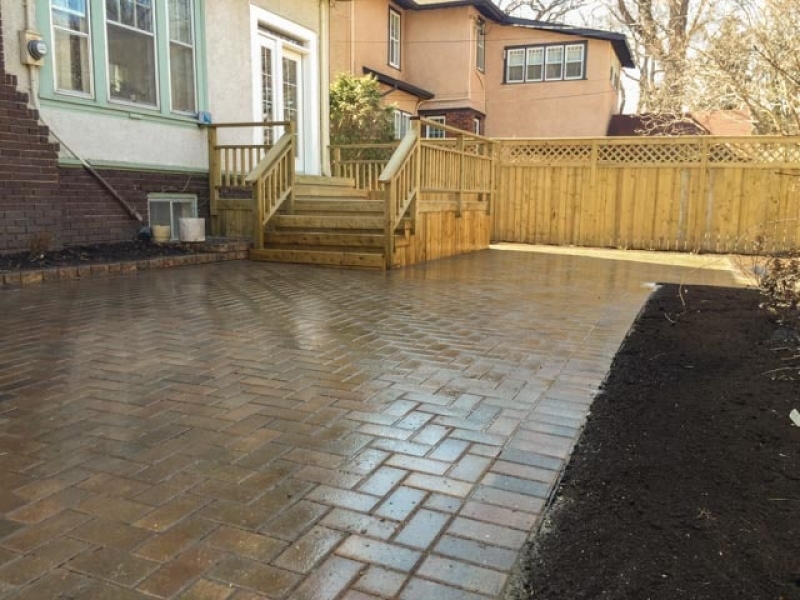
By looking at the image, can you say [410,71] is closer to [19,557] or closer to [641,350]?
[641,350]

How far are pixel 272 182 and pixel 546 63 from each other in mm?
15496

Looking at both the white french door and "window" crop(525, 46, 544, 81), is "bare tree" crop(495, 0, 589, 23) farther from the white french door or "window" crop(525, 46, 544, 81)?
the white french door

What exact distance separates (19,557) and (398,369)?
2.21 m

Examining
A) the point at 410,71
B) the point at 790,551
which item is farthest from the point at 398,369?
the point at 410,71

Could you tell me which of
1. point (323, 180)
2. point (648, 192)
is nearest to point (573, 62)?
point (648, 192)

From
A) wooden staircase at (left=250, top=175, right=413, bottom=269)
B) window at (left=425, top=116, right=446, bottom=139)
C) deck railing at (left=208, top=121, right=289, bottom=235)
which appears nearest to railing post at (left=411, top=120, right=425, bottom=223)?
wooden staircase at (left=250, top=175, right=413, bottom=269)

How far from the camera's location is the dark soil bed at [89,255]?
6762 mm

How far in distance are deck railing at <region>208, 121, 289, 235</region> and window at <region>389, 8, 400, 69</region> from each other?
11.0 metres

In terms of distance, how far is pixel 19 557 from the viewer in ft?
5.86

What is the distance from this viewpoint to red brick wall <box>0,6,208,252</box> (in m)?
6.87

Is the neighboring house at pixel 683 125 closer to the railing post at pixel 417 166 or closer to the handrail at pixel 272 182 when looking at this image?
the railing post at pixel 417 166

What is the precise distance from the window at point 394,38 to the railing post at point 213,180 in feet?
37.9

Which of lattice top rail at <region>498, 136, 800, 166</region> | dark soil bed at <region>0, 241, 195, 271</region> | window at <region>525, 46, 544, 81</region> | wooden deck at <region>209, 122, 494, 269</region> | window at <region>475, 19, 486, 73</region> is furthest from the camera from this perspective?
window at <region>525, 46, 544, 81</region>

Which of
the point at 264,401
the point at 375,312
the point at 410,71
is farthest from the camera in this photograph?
the point at 410,71
